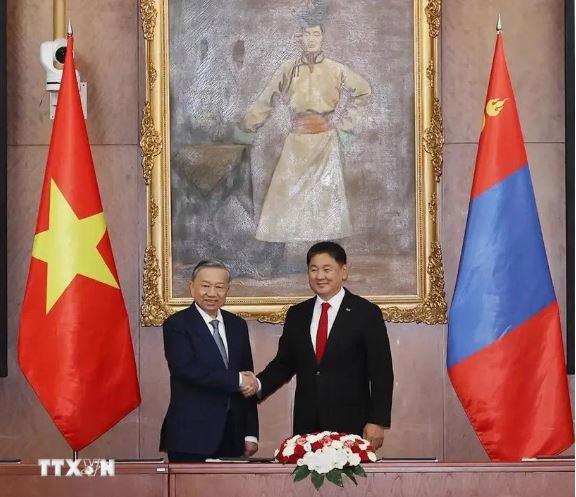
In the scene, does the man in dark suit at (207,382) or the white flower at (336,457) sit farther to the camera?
the man in dark suit at (207,382)

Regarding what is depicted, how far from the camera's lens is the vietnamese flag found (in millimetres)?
5094

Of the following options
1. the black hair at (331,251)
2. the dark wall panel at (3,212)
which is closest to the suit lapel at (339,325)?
the black hair at (331,251)

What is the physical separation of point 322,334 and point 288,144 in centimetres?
128

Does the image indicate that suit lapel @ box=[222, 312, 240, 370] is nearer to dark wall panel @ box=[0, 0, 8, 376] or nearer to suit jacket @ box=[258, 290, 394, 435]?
suit jacket @ box=[258, 290, 394, 435]

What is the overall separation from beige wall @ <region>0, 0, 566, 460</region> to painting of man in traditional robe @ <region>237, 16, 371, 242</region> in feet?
1.58

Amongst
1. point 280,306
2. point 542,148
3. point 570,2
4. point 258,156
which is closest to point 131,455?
point 280,306

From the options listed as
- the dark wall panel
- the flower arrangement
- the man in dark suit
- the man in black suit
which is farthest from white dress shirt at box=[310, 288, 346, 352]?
the dark wall panel

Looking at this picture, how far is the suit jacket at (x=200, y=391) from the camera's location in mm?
4664

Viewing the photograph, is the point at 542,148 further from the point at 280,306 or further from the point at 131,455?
the point at 131,455

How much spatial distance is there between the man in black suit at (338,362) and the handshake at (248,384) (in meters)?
0.02

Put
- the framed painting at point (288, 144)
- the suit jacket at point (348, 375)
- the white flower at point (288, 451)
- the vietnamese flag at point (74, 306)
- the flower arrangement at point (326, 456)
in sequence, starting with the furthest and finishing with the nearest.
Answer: the framed painting at point (288, 144) → the vietnamese flag at point (74, 306) → the suit jacket at point (348, 375) → the white flower at point (288, 451) → the flower arrangement at point (326, 456)

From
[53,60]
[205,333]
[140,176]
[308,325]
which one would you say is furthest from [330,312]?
[53,60]

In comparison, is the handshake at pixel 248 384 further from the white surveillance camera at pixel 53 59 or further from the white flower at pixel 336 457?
the white surveillance camera at pixel 53 59

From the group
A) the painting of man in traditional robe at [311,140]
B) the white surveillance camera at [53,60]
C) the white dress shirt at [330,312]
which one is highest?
the white surveillance camera at [53,60]
